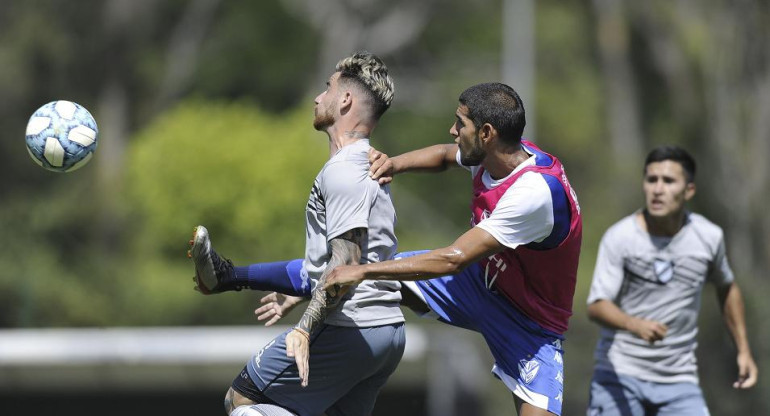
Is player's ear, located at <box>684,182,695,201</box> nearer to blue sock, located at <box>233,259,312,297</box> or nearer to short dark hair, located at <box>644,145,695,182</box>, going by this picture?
short dark hair, located at <box>644,145,695,182</box>

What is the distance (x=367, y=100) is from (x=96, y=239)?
33720mm

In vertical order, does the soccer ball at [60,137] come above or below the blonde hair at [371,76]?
above

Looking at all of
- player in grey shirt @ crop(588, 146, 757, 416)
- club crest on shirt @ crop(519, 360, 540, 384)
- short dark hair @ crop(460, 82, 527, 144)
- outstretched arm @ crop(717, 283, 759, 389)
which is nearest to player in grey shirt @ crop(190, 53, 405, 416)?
short dark hair @ crop(460, 82, 527, 144)

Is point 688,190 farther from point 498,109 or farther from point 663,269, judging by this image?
point 498,109

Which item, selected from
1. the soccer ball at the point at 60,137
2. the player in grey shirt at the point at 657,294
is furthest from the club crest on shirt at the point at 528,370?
the soccer ball at the point at 60,137

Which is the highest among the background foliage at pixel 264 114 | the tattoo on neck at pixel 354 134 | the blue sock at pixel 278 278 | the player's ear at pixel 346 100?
the background foliage at pixel 264 114

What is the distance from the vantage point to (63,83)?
134 ft

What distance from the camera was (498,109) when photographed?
6711mm

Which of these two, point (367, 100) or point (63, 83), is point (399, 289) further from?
point (63, 83)

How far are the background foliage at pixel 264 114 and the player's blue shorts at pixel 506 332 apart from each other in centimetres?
1899

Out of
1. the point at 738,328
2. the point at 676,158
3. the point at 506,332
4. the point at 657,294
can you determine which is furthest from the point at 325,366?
the point at 738,328

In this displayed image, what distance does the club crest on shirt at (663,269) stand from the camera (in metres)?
8.27

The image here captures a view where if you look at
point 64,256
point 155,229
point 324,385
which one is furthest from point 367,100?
point 64,256

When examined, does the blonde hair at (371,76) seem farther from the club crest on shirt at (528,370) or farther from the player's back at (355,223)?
the club crest on shirt at (528,370)
